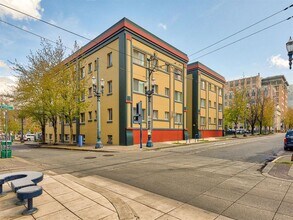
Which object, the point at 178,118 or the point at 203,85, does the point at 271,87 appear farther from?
the point at 178,118

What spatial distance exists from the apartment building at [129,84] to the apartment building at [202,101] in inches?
228

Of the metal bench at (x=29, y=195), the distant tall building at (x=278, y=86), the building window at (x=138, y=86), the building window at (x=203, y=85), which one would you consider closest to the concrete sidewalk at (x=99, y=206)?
the metal bench at (x=29, y=195)

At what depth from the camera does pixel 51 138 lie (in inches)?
1591

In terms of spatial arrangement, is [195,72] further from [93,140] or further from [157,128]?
[93,140]

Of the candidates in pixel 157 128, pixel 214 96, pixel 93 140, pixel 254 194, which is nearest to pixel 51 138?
pixel 93 140

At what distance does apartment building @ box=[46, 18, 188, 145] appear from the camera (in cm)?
2200

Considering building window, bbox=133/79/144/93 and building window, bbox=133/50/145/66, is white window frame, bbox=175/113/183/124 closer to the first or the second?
building window, bbox=133/79/144/93

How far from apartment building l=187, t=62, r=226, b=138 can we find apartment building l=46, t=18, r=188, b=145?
5.80m

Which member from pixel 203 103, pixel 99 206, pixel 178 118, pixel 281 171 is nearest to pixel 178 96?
pixel 178 118

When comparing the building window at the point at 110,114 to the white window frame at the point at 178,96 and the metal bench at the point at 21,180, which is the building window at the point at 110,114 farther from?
the metal bench at the point at 21,180

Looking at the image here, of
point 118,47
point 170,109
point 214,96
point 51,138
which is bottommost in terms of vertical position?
point 51,138

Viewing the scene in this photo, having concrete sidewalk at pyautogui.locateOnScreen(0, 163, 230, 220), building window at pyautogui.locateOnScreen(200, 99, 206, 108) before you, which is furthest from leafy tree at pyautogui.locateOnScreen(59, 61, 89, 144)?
building window at pyautogui.locateOnScreen(200, 99, 206, 108)

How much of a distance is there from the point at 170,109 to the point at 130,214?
24738 mm

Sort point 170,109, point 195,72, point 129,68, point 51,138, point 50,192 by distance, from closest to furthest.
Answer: point 50,192, point 129,68, point 170,109, point 195,72, point 51,138
